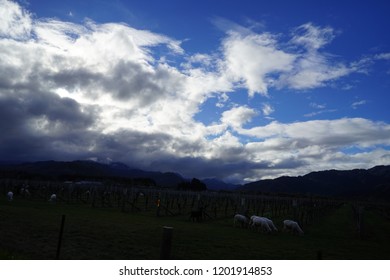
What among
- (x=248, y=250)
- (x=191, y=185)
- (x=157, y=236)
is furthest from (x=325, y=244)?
(x=191, y=185)

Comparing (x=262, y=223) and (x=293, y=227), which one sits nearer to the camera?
(x=262, y=223)

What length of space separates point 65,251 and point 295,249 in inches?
458

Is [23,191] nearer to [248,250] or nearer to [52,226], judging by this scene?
[52,226]

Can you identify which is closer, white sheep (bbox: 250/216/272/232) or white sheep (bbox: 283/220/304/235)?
white sheep (bbox: 250/216/272/232)

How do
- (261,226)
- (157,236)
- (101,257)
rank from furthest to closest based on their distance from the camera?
(261,226) → (157,236) → (101,257)

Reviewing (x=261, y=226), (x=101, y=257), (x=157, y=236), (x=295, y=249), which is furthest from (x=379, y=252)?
(x=101, y=257)

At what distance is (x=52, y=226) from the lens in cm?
2122

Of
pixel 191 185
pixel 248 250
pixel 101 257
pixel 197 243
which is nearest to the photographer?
pixel 101 257

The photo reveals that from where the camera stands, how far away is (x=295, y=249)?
1903 centimetres

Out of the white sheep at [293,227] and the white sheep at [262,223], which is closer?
the white sheep at [262,223]

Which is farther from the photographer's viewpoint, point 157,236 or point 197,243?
point 157,236

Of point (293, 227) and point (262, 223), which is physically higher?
point (262, 223)

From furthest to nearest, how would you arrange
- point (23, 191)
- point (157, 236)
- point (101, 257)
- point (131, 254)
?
point (23, 191) < point (157, 236) < point (131, 254) < point (101, 257)

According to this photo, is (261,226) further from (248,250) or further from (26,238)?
(26,238)
